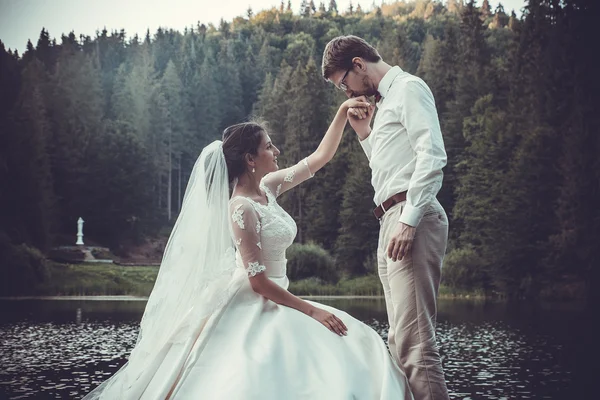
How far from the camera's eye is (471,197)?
1241 inches

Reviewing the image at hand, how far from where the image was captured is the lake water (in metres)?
7.23

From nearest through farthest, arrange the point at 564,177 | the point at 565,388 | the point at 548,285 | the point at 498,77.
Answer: the point at 565,388 → the point at 548,285 → the point at 564,177 → the point at 498,77

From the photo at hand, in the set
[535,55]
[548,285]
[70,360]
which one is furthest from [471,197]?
[70,360]

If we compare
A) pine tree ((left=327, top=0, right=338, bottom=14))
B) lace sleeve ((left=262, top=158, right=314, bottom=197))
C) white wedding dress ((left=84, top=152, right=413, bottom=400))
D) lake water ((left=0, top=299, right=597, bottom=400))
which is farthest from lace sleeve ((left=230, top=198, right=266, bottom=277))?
pine tree ((left=327, top=0, right=338, bottom=14))

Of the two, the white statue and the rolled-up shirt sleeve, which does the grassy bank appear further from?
the rolled-up shirt sleeve

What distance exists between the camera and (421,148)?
3.26m

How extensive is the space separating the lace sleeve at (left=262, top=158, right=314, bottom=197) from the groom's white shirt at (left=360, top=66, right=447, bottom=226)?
876 mm

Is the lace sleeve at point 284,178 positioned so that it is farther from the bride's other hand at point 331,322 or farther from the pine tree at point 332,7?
the pine tree at point 332,7

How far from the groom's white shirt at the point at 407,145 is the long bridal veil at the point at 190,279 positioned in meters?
0.90

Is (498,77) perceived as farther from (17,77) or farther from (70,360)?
(70,360)

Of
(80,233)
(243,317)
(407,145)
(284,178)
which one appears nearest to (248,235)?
(243,317)

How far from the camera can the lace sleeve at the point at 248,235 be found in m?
3.70

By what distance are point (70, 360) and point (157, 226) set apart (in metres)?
34.0

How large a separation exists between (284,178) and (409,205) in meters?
1.27
